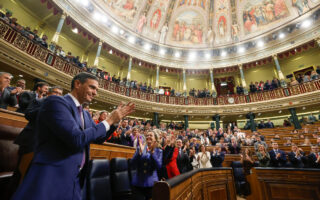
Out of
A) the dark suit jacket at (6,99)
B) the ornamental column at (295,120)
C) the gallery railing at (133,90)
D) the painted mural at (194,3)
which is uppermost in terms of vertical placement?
the painted mural at (194,3)

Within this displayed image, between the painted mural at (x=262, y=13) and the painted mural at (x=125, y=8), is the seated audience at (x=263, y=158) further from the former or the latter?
the painted mural at (x=262, y=13)

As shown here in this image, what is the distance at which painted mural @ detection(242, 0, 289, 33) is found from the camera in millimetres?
13808

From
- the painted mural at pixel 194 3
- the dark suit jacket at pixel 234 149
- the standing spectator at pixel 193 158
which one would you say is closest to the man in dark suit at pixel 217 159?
the standing spectator at pixel 193 158

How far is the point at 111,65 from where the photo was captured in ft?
48.7

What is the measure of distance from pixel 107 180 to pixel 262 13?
19.3 metres

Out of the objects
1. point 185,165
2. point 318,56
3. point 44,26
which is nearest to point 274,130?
point 318,56

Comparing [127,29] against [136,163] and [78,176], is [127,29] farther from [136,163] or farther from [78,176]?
[78,176]

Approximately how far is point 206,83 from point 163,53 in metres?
6.27

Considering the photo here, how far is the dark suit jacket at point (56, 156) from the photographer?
0.88 m

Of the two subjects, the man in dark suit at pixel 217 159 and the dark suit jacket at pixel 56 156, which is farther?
the man in dark suit at pixel 217 159

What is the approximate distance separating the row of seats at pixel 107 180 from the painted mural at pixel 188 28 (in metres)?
16.7

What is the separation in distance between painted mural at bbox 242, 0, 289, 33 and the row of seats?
18283 millimetres

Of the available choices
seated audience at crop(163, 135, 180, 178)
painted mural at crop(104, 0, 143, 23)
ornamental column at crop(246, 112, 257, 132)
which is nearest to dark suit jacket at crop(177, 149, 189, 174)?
seated audience at crop(163, 135, 180, 178)

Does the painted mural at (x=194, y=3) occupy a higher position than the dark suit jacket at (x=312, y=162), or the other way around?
the painted mural at (x=194, y=3)
